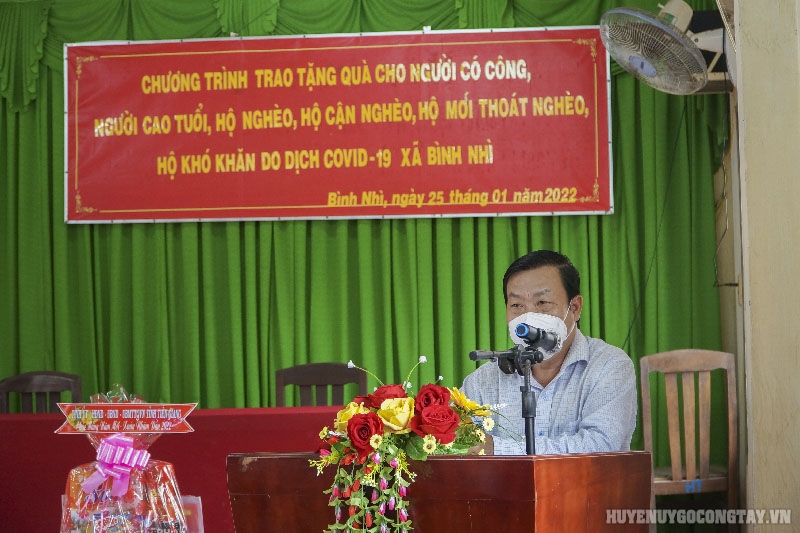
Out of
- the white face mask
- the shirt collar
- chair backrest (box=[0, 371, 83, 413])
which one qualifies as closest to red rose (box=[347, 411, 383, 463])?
the white face mask

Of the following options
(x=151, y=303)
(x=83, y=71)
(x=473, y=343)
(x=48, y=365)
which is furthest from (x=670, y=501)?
(x=83, y=71)

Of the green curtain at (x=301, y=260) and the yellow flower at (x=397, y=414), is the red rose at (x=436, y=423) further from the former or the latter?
the green curtain at (x=301, y=260)

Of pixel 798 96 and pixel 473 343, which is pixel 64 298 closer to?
pixel 473 343

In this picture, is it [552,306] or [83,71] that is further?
[83,71]

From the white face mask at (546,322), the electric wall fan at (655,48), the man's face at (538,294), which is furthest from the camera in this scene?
the electric wall fan at (655,48)

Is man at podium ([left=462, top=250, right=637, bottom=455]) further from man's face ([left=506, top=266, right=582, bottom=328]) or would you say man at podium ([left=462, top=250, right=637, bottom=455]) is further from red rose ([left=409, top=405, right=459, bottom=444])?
red rose ([left=409, top=405, right=459, bottom=444])

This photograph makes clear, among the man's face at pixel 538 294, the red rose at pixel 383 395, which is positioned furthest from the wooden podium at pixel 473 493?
the man's face at pixel 538 294

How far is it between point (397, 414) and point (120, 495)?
627mm

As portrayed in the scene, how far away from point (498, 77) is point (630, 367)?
2.36 m

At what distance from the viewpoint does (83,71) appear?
188 inches

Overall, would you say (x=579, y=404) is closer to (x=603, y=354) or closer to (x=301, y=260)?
(x=603, y=354)

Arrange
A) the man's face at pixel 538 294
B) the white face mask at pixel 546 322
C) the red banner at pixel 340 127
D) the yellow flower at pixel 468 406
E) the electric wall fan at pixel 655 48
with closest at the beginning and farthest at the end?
1. the yellow flower at pixel 468 406
2. the white face mask at pixel 546 322
3. the man's face at pixel 538 294
4. the electric wall fan at pixel 655 48
5. the red banner at pixel 340 127

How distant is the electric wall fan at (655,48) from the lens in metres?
3.14

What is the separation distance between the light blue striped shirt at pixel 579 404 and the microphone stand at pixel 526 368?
1.70 ft
